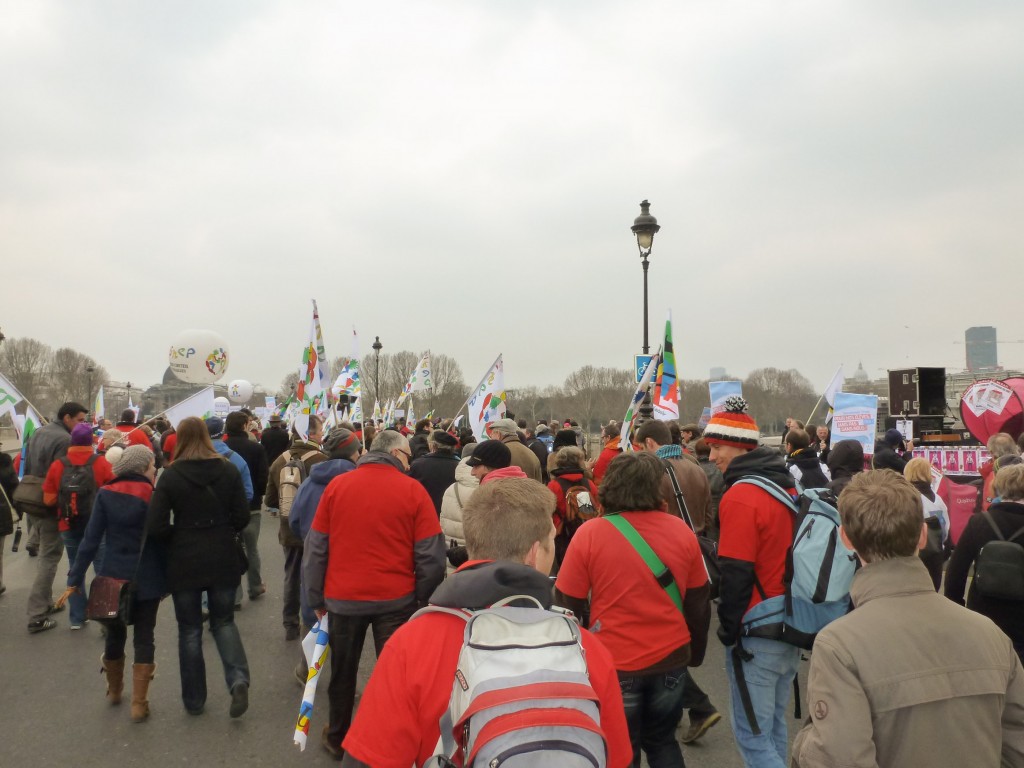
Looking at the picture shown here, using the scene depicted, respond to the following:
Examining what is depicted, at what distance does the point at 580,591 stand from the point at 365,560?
56.3 inches

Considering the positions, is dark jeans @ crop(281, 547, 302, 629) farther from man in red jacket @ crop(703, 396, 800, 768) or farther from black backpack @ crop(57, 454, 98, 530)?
man in red jacket @ crop(703, 396, 800, 768)

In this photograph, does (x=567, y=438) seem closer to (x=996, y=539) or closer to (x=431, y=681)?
(x=996, y=539)

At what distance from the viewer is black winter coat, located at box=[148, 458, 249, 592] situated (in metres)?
4.52

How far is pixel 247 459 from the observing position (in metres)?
7.62

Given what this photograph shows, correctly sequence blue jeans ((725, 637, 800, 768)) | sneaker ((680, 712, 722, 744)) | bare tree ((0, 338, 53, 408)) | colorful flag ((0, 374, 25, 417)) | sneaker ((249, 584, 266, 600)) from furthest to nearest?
bare tree ((0, 338, 53, 408)), colorful flag ((0, 374, 25, 417)), sneaker ((249, 584, 266, 600)), sneaker ((680, 712, 722, 744)), blue jeans ((725, 637, 800, 768))

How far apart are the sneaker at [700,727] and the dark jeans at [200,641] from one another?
9.64 feet

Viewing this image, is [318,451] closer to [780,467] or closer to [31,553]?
[780,467]

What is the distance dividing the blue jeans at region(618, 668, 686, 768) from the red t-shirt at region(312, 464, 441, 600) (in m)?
1.52

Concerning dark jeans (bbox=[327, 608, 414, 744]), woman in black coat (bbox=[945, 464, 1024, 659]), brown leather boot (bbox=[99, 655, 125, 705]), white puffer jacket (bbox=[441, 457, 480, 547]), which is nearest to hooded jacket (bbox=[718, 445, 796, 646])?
woman in black coat (bbox=[945, 464, 1024, 659])

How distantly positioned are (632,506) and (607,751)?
168 cm

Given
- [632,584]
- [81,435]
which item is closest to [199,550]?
[81,435]

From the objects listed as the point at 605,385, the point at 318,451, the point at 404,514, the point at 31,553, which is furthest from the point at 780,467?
the point at 605,385

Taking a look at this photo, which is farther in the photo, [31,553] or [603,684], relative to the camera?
[31,553]

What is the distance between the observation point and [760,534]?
10.4 ft
